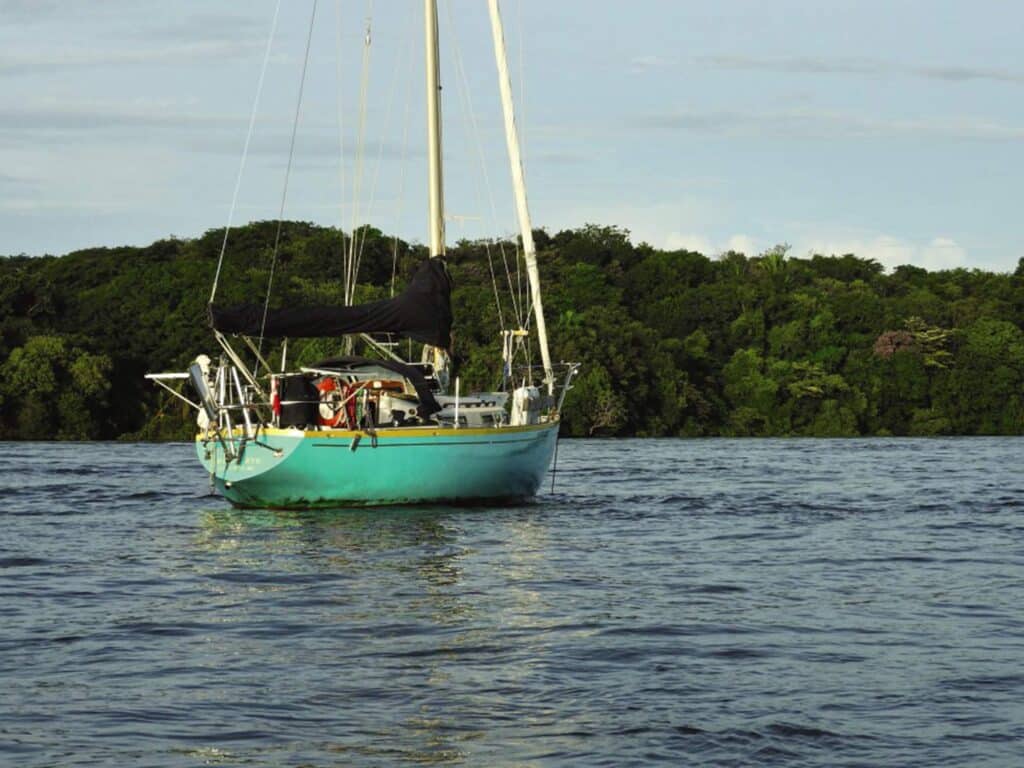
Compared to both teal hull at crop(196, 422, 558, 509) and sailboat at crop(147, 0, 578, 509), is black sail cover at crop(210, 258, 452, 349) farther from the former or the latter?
teal hull at crop(196, 422, 558, 509)

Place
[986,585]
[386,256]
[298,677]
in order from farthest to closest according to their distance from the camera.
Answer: [386,256] < [986,585] < [298,677]

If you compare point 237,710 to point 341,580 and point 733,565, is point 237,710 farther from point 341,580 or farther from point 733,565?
point 733,565

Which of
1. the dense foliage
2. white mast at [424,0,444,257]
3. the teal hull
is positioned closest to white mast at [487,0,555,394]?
white mast at [424,0,444,257]

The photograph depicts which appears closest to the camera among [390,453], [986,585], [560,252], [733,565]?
[986,585]

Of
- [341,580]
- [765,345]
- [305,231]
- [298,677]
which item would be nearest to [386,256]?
[305,231]

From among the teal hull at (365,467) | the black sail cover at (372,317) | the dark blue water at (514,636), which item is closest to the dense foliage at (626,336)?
the black sail cover at (372,317)

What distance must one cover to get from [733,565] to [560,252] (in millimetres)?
92097

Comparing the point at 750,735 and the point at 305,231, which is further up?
the point at 305,231

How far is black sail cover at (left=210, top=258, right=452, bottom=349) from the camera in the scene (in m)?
30.8

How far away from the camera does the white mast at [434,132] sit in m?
34.1

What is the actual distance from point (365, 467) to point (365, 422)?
716 mm

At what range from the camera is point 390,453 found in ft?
94.7

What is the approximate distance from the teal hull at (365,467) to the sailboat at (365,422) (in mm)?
22

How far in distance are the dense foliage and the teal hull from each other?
179 feet
